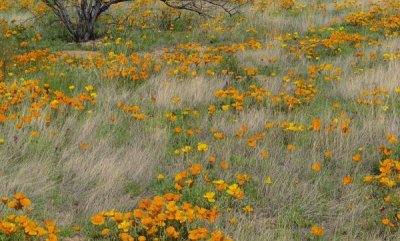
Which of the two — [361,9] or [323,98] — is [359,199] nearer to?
[323,98]

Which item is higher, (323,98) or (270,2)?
(270,2)

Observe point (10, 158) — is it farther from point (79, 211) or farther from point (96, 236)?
point (96, 236)

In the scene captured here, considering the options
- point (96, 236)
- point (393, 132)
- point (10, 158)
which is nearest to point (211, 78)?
point (393, 132)

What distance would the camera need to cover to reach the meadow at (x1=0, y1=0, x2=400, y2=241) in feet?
13.3

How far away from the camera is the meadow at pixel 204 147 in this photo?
4062 mm

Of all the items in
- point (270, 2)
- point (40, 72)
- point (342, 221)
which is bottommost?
point (342, 221)

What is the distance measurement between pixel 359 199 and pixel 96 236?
2.50 meters

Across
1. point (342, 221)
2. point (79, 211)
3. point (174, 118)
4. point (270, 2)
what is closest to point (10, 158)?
point (79, 211)

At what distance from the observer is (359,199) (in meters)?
4.57

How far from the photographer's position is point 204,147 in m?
5.02

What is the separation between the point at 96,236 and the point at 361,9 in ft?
42.8

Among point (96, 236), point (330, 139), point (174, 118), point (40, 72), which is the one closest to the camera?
point (96, 236)

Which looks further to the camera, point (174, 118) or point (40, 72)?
point (40, 72)

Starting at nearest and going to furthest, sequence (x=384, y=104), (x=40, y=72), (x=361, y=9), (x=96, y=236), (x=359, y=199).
Answer: 1. (x=96, y=236)
2. (x=359, y=199)
3. (x=384, y=104)
4. (x=40, y=72)
5. (x=361, y=9)
